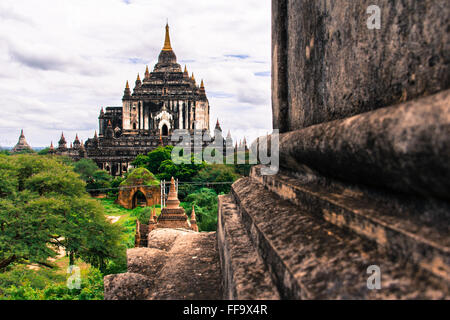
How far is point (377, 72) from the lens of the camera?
1018 millimetres

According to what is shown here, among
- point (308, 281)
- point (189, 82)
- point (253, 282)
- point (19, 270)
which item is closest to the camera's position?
point (308, 281)

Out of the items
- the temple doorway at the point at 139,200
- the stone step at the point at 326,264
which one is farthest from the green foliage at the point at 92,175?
the stone step at the point at 326,264

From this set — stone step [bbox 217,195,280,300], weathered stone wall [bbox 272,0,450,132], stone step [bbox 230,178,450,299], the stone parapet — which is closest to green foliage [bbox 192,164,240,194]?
weathered stone wall [bbox 272,0,450,132]

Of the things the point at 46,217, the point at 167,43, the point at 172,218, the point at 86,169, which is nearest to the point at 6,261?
the point at 46,217

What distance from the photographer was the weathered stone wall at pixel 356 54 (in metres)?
0.80

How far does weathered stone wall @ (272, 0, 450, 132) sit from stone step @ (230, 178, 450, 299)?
40cm

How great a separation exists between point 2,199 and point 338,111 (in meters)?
9.38

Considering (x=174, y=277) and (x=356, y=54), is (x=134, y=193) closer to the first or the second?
(x=174, y=277)

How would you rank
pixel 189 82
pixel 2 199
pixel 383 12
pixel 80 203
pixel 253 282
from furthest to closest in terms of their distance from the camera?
pixel 189 82 < pixel 80 203 < pixel 2 199 < pixel 253 282 < pixel 383 12

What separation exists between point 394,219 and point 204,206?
1737cm

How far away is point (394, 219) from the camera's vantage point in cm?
77

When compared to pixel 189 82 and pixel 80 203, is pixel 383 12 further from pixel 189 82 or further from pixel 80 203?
pixel 189 82
